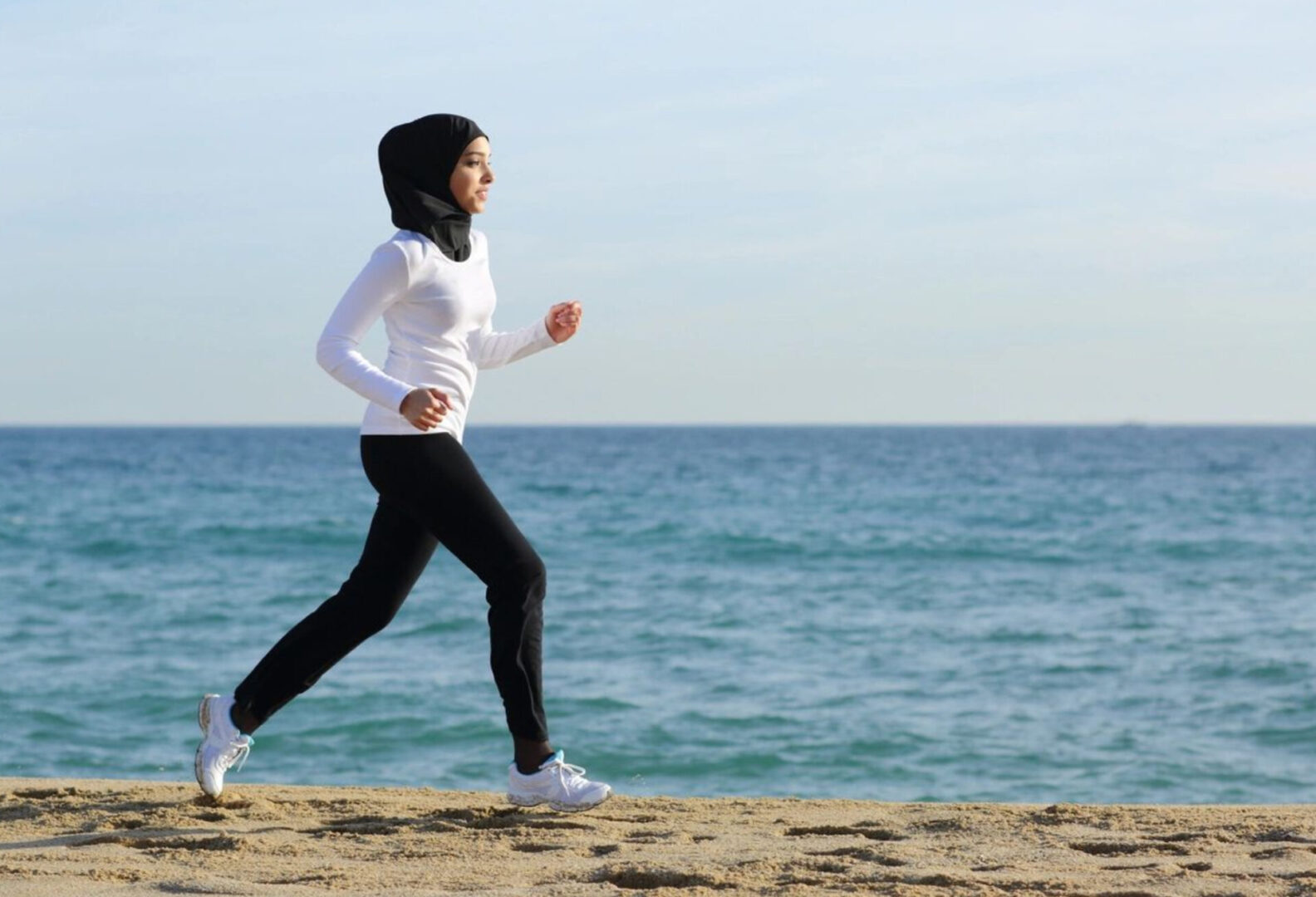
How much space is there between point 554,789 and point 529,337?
1337 millimetres

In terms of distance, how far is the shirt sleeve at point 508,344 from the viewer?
438 cm

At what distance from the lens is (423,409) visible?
382 cm

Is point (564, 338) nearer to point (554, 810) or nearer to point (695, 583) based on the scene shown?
point (554, 810)

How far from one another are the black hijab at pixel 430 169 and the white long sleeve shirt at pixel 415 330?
64mm

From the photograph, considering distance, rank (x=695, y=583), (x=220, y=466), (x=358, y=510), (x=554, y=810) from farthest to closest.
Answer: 1. (x=220, y=466)
2. (x=358, y=510)
3. (x=695, y=583)
4. (x=554, y=810)

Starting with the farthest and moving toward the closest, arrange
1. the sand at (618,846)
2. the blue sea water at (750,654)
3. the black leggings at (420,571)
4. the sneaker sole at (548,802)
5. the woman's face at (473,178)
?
the blue sea water at (750,654)
the sneaker sole at (548,802)
the woman's face at (473,178)
the black leggings at (420,571)
the sand at (618,846)

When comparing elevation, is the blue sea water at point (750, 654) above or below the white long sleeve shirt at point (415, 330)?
below

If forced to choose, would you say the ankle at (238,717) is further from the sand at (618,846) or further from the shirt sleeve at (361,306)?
the shirt sleeve at (361,306)

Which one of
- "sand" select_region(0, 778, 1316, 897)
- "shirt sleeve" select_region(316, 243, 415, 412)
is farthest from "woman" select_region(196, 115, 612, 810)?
"sand" select_region(0, 778, 1316, 897)

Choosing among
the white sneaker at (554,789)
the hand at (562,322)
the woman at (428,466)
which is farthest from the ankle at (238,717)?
the hand at (562,322)

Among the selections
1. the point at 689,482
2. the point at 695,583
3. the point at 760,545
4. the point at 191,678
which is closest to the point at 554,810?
the point at 191,678

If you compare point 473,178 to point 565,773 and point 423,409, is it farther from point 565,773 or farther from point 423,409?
point 565,773

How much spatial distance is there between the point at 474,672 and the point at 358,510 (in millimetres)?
18632

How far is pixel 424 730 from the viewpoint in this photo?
9234mm
